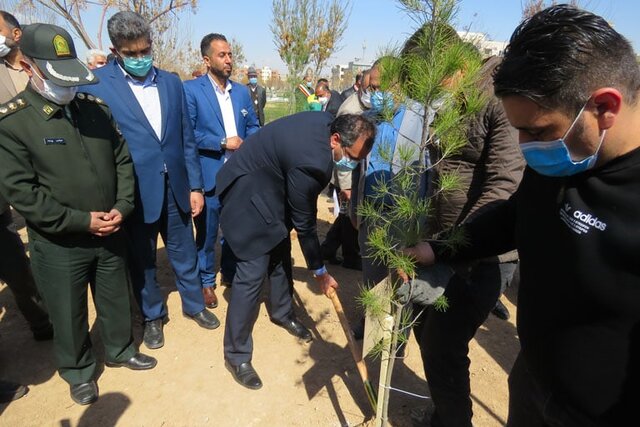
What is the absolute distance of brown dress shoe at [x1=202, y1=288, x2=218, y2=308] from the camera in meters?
3.70

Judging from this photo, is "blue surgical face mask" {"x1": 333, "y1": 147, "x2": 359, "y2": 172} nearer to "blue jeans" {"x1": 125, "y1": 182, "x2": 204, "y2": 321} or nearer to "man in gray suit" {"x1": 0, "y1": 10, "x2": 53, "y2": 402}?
"blue jeans" {"x1": 125, "y1": 182, "x2": 204, "y2": 321}

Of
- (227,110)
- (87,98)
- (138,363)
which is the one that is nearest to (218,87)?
(227,110)

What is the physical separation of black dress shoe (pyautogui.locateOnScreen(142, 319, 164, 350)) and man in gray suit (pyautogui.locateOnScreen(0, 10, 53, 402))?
70cm

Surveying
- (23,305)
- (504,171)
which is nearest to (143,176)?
(23,305)

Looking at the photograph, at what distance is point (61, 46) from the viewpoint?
217cm

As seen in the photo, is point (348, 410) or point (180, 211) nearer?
point (348, 410)

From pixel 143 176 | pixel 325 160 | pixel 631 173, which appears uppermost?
pixel 631 173

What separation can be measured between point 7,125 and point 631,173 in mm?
2563

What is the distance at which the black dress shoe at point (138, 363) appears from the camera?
2.82 m

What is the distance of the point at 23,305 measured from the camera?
2.94m

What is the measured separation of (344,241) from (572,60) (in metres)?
3.70

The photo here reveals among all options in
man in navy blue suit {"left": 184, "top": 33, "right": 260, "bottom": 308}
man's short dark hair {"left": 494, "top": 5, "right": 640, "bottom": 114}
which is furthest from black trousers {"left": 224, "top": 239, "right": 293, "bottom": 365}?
man's short dark hair {"left": 494, "top": 5, "right": 640, "bottom": 114}

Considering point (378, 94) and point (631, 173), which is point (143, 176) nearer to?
point (378, 94)

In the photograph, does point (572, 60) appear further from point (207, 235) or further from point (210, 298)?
point (210, 298)
